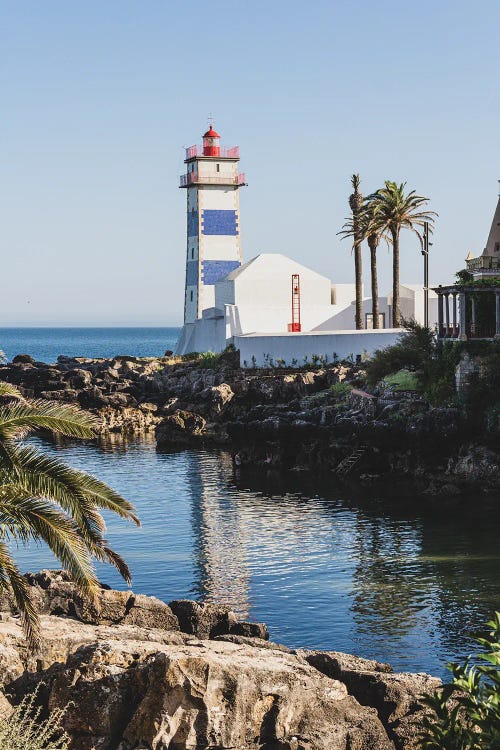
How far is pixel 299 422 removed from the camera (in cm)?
5478

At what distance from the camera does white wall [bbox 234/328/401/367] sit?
71.3 metres

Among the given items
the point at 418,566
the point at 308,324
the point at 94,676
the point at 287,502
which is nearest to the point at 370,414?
Result: the point at 287,502

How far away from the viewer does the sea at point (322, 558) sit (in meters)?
27.1

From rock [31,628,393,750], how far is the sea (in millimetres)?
5745

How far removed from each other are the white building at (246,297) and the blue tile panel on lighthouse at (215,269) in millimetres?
84

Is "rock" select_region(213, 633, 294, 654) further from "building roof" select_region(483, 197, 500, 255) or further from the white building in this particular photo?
the white building

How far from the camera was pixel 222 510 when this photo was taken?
145ft

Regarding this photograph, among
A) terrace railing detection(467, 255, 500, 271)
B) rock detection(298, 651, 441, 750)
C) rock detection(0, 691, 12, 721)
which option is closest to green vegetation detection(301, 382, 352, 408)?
terrace railing detection(467, 255, 500, 271)

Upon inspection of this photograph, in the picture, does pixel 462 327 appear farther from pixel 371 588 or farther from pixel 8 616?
pixel 8 616


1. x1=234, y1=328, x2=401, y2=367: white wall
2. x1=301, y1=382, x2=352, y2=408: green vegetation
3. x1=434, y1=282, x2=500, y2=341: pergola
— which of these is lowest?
x1=301, y1=382, x2=352, y2=408: green vegetation

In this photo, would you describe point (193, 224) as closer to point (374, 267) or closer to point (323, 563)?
point (374, 267)

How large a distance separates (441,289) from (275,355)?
21.2 m

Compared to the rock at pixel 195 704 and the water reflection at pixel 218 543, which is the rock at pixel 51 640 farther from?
the water reflection at pixel 218 543

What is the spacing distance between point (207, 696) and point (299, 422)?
1534 inches
